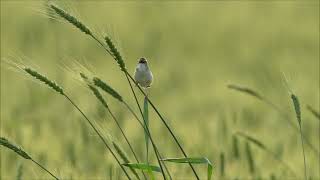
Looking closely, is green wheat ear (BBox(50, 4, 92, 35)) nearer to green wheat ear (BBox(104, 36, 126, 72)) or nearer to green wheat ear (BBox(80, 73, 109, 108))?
green wheat ear (BBox(104, 36, 126, 72))

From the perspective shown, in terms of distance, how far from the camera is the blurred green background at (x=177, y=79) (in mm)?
3320

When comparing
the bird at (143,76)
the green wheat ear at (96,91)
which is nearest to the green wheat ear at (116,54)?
the bird at (143,76)

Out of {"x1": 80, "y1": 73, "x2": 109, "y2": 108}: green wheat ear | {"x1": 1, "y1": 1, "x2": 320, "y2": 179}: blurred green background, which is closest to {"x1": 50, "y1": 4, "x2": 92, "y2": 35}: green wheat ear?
{"x1": 1, "y1": 1, "x2": 320, "y2": 179}: blurred green background

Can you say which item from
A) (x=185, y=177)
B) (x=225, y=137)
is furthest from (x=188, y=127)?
(x=185, y=177)

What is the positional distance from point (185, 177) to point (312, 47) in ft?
17.1

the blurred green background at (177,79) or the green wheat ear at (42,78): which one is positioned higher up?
the blurred green background at (177,79)

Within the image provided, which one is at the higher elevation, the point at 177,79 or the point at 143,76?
the point at 177,79

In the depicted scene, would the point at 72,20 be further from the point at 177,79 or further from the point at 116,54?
the point at 177,79

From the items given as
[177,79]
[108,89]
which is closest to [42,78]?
[108,89]

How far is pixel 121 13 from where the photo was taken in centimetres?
862

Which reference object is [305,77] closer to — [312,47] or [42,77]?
[312,47]

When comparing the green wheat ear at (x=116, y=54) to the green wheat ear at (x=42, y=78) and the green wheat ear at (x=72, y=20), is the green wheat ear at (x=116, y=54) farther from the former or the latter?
the green wheat ear at (x=42, y=78)

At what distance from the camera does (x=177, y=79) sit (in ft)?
20.2

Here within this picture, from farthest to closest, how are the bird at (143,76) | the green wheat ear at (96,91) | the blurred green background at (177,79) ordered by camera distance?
the blurred green background at (177,79), the green wheat ear at (96,91), the bird at (143,76)
